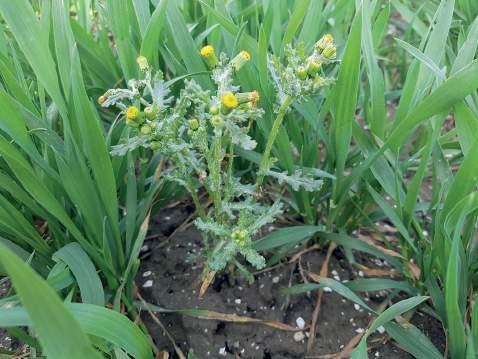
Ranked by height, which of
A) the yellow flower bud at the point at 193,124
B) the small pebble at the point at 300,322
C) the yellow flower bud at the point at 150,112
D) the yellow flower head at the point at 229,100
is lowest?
the small pebble at the point at 300,322

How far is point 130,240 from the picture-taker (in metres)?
1.11

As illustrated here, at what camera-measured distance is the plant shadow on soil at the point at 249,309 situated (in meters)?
1.12

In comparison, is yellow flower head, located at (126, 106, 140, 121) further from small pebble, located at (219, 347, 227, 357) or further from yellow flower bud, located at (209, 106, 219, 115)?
small pebble, located at (219, 347, 227, 357)

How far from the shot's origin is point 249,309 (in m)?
1.17

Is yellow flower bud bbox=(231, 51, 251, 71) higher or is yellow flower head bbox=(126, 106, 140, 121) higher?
yellow flower bud bbox=(231, 51, 251, 71)

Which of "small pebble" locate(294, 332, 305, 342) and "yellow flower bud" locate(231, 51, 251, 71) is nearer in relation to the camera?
"yellow flower bud" locate(231, 51, 251, 71)

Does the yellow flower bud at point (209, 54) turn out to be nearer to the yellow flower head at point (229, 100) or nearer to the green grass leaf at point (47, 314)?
the yellow flower head at point (229, 100)

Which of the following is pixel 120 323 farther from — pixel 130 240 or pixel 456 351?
pixel 456 351

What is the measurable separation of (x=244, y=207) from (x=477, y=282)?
0.54 meters

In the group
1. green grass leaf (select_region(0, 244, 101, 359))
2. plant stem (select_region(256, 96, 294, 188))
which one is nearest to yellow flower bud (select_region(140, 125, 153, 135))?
plant stem (select_region(256, 96, 294, 188))

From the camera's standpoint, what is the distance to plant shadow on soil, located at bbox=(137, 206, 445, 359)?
112 centimetres

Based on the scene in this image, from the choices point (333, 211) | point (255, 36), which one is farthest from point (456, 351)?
point (255, 36)

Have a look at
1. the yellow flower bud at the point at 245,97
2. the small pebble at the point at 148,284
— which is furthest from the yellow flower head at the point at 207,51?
the small pebble at the point at 148,284

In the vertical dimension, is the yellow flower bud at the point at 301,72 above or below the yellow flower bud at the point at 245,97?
above
